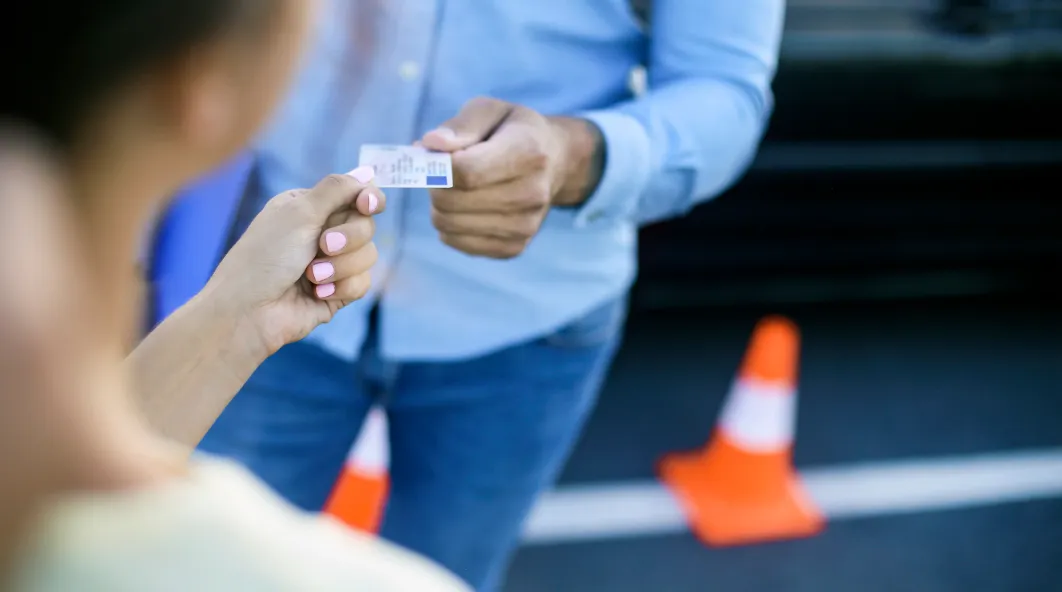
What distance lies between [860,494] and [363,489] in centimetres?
132

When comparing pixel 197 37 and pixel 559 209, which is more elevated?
pixel 197 37

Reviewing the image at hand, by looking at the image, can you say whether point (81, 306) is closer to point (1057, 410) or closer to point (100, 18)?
point (100, 18)

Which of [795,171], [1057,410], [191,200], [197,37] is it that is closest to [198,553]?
[197,37]

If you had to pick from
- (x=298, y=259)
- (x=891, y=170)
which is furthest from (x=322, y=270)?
(x=891, y=170)

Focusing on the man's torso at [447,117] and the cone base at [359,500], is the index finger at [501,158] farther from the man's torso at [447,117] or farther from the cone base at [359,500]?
the cone base at [359,500]

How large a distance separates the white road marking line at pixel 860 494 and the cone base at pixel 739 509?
38 millimetres

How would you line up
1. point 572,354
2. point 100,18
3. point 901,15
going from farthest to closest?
point 901,15 → point 572,354 → point 100,18

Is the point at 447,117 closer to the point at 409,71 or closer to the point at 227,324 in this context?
the point at 409,71

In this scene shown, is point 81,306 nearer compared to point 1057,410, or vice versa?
point 81,306

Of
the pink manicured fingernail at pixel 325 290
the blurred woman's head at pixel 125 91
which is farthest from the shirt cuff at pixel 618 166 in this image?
the blurred woman's head at pixel 125 91

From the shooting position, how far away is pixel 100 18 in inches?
14.3

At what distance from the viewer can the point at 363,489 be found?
1927 millimetres

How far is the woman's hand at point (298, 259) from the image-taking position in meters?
0.73

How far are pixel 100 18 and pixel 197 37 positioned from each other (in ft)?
0.13
